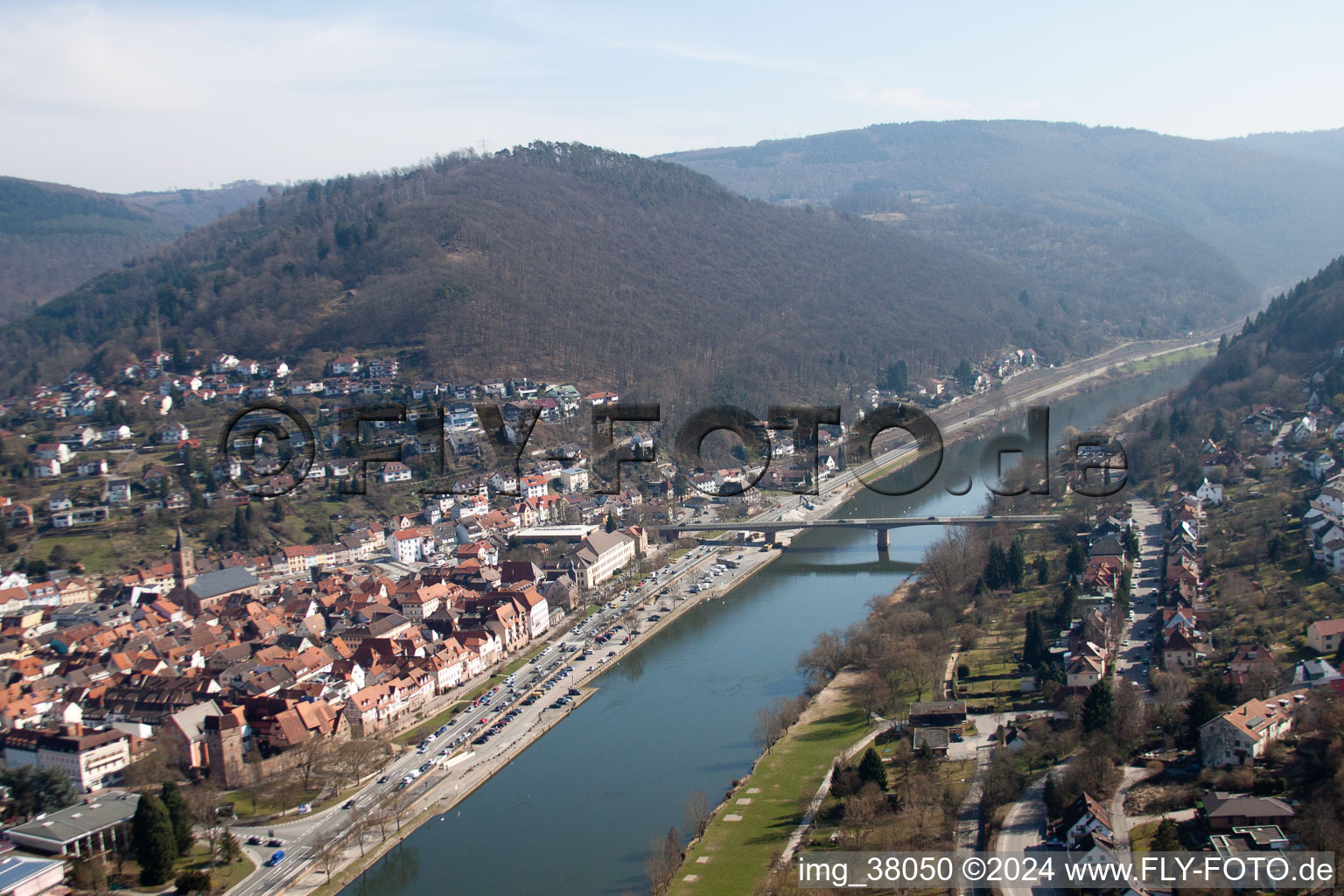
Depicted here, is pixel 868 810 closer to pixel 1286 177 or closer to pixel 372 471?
pixel 372 471

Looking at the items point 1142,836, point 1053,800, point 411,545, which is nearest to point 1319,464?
point 1053,800

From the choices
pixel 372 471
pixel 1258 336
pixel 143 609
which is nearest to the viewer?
pixel 143 609

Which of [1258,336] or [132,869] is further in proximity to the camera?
[1258,336]

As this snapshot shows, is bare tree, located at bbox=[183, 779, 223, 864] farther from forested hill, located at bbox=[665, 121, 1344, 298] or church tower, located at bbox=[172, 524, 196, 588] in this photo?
forested hill, located at bbox=[665, 121, 1344, 298]

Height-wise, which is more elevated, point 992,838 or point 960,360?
point 960,360

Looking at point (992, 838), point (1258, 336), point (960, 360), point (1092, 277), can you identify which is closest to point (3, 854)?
point (992, 838)

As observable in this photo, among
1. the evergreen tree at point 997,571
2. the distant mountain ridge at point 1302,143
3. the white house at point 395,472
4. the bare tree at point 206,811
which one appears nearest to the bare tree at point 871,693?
the evergreen tree at point 997,571

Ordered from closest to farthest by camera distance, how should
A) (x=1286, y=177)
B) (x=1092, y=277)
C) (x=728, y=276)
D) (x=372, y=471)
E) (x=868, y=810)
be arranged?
(x=868, y=810)
(x=372, y=471)
(x=728, y=276)
(x=1092, y=277)
(x=1286, y=177)
